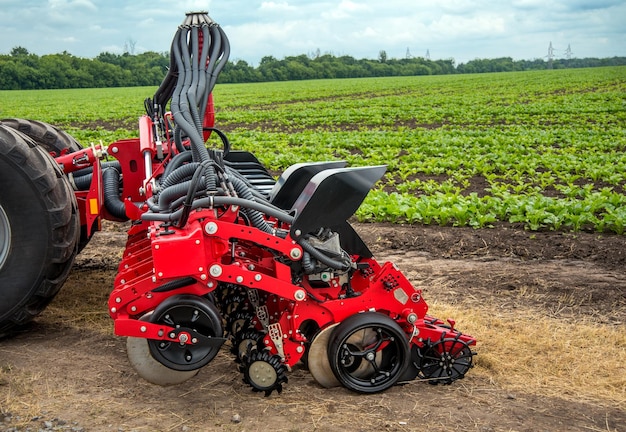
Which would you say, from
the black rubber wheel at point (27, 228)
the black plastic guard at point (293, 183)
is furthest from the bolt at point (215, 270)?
the black rubber wheel at point (27, 228)

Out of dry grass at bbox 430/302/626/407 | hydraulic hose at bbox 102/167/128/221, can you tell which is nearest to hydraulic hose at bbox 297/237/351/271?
dry grass at bbox 430/302/626/407

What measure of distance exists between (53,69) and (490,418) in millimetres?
71907

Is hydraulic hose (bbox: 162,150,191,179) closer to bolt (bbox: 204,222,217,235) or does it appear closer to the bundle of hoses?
the bundle of hoses

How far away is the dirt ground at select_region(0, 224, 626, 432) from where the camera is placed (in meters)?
3.67

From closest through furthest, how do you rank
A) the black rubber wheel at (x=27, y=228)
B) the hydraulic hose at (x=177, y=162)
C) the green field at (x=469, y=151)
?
the black rubber wheel at (x=27, y=228), the hydraulic hose at (x=177, y=162), the green field at (x=469, y=151)

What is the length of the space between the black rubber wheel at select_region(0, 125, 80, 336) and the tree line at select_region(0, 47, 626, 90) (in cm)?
5659

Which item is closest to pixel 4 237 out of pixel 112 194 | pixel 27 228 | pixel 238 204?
pixel 27 228

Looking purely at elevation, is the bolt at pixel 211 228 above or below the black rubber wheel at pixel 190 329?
above

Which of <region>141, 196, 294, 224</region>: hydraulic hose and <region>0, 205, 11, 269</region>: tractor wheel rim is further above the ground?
<region>141, 196, 294, 224</region>: hydraulic hose

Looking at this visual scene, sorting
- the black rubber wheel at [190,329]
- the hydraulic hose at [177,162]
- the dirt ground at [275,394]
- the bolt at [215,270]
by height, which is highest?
the hydraulic hose at [177,162]

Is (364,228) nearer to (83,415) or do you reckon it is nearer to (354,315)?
(354,315)

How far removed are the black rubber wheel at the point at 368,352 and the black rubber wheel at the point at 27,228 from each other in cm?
184

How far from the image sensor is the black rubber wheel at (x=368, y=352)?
3.96 metres

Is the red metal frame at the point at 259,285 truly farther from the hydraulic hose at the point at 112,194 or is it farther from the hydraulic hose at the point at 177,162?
the hydraulic hose at the point at 112,194
